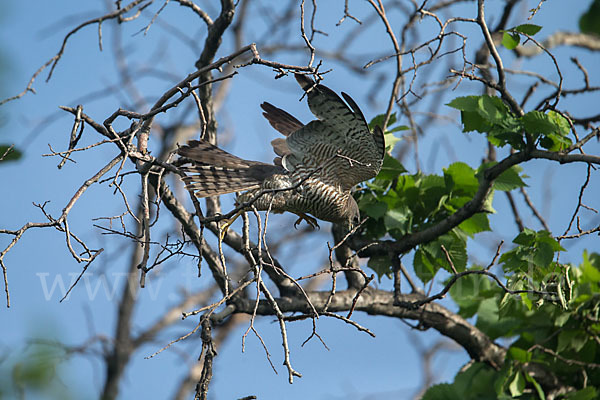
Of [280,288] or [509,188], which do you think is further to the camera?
[280,288]

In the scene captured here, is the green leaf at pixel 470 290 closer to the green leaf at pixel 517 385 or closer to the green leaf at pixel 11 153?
the green leaf at pixel 517 385

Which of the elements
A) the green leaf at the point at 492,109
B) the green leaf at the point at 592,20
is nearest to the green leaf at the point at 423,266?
the green leaf at the point at 492,109

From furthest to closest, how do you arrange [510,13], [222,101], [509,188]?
[222,101] < [510,13] < [509,188]

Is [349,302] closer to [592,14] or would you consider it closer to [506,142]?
[506,142]

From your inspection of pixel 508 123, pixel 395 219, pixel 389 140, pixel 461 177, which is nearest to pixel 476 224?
pixel 461 177

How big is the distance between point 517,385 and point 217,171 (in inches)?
92.2

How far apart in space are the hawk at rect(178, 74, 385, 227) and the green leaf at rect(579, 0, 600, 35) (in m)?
2.24

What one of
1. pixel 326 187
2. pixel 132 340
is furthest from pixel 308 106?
pixel 132 340

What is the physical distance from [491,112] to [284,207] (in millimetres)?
1400

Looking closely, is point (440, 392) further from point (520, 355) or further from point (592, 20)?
point (592, 20)

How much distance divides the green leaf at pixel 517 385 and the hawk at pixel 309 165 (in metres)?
1.44

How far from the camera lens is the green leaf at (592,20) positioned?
4.33 ft

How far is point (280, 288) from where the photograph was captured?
4.29 m

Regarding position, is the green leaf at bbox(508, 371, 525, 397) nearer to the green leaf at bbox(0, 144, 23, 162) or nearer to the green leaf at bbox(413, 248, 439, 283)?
the green leaf at bbox(413, 248, 439, 283)
